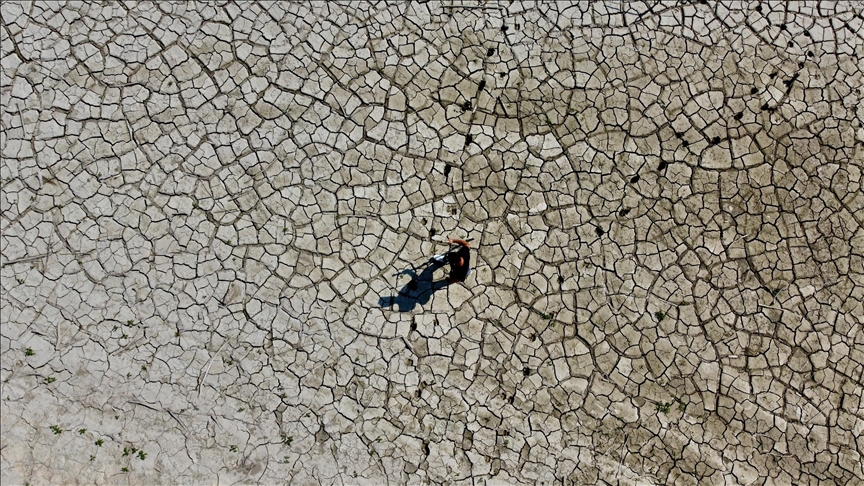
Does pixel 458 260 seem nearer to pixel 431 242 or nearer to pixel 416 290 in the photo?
pixel 431 242

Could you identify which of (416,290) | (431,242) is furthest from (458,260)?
(416,290)

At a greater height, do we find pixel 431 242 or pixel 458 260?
pixel 431 242

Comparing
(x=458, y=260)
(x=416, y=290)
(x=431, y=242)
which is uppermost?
(x=431, y=242)

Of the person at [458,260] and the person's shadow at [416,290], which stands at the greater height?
the person at [458,260]

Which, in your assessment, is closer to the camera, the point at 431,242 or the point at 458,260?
the point at 458,260

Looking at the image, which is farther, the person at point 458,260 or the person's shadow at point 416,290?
the person's shadow at point 416,290
